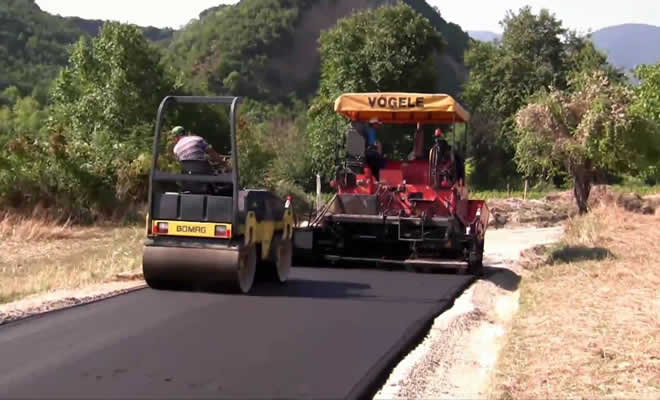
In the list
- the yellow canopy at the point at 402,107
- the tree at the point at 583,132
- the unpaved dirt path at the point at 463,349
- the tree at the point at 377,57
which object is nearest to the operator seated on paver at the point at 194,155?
the unpaved dirt path at the point at 463,349

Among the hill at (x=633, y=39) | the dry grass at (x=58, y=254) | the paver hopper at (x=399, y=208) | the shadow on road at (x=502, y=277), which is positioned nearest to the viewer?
the dry grass at (x=58, y=254)

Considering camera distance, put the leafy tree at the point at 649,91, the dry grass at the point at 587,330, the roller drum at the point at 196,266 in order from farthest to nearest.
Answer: the leafy tree at the point at 649,91, the roller drum at the point at 196,266, the dry grass at the point at 587,330

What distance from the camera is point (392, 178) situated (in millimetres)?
13117

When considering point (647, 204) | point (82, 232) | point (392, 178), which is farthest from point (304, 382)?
point (647, 204)

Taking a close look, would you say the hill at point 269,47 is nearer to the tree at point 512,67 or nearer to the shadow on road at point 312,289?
the tree at point 512,67

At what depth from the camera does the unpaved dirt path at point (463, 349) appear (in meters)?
6.02

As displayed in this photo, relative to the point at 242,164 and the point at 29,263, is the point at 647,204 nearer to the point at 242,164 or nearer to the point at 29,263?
the point at 242,164

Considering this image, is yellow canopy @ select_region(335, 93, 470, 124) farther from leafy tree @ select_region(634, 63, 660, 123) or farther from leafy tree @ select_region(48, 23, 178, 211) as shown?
leafy tree @ select_region(48, 23, 178, 211)

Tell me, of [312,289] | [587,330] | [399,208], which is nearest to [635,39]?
[399,208]

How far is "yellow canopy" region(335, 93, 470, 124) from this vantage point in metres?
12.6

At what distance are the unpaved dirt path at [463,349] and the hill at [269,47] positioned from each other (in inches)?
2541

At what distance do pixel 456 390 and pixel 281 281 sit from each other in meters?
4.82

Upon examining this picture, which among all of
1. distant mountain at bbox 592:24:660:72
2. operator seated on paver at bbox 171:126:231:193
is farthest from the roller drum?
distant mountain at bbox 592:24:660:72

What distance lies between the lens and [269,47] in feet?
271
